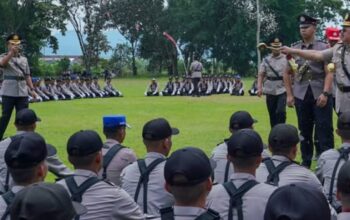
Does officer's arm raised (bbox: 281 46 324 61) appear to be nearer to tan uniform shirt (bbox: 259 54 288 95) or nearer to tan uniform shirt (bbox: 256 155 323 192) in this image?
tan uniform shirt (bbox: 259 54 288 95)

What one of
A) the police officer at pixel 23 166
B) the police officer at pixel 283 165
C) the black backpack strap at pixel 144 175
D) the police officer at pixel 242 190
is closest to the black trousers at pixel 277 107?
the police officer at pixel 283 165

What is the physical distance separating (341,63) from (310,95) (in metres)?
0.96

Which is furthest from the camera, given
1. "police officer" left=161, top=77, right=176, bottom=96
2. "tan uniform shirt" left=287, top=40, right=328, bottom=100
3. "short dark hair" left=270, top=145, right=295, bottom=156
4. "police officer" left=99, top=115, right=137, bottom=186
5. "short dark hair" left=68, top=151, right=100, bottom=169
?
"police officer" left=161, top=77, right=176, bottom=96

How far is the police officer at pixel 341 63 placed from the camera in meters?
7.19

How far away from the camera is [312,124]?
835 centimetres

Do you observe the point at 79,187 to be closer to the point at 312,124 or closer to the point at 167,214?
the point at 167,214

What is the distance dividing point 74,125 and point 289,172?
10.1 m

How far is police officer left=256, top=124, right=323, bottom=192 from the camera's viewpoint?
441 cm

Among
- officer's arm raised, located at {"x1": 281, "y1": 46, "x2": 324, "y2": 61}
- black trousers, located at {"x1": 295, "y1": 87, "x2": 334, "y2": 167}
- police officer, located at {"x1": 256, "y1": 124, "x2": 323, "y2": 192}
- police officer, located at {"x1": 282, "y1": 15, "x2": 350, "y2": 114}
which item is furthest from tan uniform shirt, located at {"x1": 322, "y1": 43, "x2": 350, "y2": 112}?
police officer, located at {"x1": 256, "y1": 124, "x2": 323, "y2": 192}

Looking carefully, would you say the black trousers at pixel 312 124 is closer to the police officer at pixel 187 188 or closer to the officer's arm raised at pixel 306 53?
the officer's arm raised at pixel 306 53

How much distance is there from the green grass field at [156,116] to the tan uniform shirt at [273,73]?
1175 millimetres

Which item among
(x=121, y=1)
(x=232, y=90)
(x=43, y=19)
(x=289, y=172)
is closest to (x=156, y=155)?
(x=289, y=172)

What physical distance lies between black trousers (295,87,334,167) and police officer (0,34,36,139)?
4538 mm

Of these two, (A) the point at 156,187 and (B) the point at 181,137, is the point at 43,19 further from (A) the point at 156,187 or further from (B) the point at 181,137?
(A) the point at 156,187
